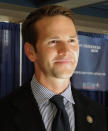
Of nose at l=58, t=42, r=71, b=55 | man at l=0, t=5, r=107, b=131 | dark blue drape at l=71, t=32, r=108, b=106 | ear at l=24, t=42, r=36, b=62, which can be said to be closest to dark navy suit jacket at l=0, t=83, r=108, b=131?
man at l=0, t=5, r=107, b=131

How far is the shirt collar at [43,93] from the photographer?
110cm

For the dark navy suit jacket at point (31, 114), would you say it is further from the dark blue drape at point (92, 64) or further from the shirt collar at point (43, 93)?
the dark blue drape at point (92, 64)

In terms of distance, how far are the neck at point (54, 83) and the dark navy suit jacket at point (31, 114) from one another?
8 cm

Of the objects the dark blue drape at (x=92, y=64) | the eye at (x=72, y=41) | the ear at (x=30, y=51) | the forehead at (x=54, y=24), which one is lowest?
the dark blue drape at (x=92, y=64)

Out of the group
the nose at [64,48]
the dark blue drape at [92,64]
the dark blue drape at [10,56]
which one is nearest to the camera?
the nose at [64,48]

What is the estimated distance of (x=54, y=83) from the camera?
3.56ft

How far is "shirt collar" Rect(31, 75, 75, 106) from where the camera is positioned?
3.62 ft

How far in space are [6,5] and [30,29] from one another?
3879mm

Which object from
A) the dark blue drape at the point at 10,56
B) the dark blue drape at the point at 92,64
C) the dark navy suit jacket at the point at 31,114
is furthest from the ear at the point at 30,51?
the dark blue drape at the point at 92,64

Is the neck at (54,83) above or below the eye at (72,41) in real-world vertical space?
below

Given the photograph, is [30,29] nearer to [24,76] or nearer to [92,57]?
[24,76]

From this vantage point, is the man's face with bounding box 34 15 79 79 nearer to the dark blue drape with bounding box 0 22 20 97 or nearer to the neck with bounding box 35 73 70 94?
the neck with bounding box 35 73 70 94

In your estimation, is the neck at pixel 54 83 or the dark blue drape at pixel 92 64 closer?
the neck at pixel 54 83

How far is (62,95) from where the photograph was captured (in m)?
1.10
